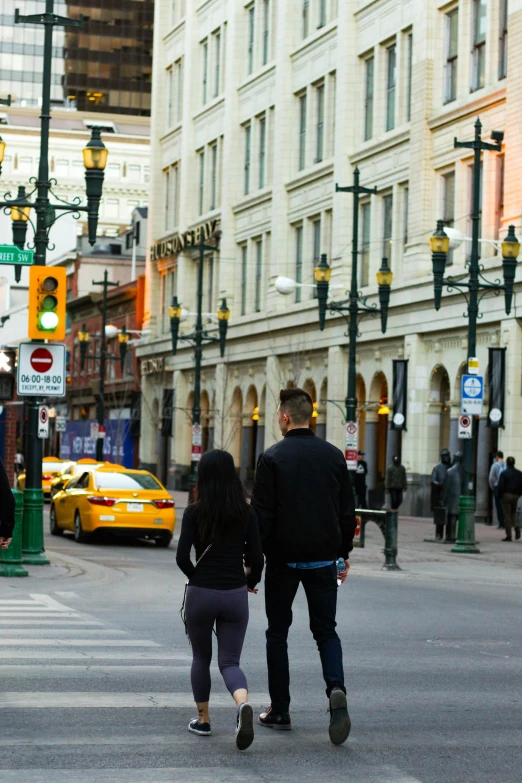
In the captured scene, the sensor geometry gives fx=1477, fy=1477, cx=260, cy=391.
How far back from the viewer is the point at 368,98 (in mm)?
50281

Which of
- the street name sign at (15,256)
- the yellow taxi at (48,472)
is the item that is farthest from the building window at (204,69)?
the street name sign at (15,256)

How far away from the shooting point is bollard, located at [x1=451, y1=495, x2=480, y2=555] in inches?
1125

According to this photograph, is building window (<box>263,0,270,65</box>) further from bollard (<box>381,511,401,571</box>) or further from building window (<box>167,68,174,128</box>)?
bollard (<box>381,511,401,571</box>)

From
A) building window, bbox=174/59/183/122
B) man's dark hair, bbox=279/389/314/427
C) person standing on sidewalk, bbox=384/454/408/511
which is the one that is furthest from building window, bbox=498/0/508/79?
man's dark hair, bbox=279/389/314/427

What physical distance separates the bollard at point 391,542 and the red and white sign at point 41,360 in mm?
6015

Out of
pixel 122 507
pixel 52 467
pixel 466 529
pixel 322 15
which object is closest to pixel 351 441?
pixel 466 529

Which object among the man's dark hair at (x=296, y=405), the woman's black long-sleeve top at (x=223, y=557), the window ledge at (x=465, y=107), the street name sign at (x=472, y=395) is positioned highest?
the window ledge at (x=465, y=107)

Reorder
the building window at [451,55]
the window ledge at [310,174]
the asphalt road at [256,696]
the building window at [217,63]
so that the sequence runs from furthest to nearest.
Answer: the building window at [217,63] → the window ledge at [310,174] → the building window at [451,55] → the asphalt road at [256,696]

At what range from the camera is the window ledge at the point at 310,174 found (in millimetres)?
52500

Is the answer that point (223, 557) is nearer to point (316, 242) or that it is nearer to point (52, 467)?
point (52, 467)

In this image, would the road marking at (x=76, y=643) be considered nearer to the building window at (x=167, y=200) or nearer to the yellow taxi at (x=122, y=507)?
the yellow taxi at (x=122, y=507)

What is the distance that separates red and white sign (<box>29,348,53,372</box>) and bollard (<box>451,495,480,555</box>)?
9.87m

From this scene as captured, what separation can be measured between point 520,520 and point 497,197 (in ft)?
38.9

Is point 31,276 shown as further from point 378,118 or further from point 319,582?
point 378,118
